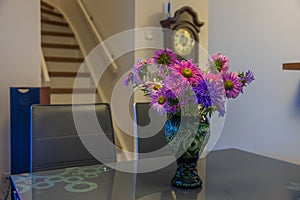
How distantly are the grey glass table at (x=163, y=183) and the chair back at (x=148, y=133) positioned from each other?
359 mm

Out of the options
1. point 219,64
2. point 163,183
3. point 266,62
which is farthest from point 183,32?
point 163,183

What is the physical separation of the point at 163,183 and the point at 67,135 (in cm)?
59

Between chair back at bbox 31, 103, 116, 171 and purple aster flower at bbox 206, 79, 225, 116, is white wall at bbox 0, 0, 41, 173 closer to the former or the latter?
chair back at bbox 31, 103, 116, 171

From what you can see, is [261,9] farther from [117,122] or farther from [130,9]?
[117,122]

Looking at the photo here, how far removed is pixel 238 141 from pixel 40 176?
73.4 inches

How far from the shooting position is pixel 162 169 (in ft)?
4.59

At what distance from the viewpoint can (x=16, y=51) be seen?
8.52 feet

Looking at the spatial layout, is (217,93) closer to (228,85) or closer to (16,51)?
(228,85)

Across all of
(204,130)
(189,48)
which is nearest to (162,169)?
(204,130)

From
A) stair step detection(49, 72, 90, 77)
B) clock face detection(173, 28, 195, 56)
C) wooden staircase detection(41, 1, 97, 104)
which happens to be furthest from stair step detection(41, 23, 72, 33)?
clock face detection(173, 28, 195, 56)

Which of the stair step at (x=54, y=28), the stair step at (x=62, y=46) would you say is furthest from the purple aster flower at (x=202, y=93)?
the stair step at (x=54, y=28)

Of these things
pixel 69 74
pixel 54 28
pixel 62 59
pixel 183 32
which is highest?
pixel 54 28

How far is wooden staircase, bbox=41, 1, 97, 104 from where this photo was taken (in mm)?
4215

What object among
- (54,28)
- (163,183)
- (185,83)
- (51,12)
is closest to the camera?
(185,83)
